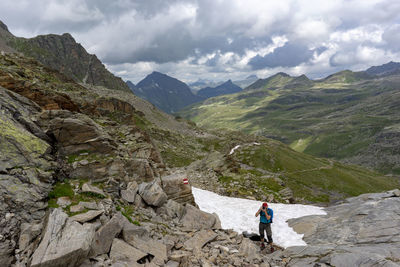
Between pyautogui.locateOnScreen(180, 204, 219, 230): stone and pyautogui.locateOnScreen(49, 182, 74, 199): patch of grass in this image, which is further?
pyautogui.locateOnScreen(180, 204, 219, 230): stone

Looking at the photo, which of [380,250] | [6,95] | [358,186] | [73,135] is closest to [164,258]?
[73,135]

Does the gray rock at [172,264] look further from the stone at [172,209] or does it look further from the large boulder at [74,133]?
the large boulder at [74,133]

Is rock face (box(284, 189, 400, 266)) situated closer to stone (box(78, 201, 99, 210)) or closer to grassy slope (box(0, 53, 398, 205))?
stone (box(78, 201, 99, 210))

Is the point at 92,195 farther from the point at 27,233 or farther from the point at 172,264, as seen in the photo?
the point at 172,264

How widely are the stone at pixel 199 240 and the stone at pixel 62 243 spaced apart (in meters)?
7.61

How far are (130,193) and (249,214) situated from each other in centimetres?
1758

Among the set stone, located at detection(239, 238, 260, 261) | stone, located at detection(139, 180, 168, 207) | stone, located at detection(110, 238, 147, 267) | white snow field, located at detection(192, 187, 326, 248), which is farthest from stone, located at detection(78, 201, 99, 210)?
white snow field, located at detection(192, 187, 326, 248)

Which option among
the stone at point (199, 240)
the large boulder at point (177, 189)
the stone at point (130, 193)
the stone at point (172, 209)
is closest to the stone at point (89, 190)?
the stone at point (130, 193)

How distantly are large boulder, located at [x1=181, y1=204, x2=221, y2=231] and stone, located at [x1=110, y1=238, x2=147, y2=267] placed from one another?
26.0 ft

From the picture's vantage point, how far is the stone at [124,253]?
13.3 metres

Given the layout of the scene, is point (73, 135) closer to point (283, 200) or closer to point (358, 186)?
point (283, 200)

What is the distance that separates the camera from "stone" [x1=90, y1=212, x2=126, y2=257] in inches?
523

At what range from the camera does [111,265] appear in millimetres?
12672

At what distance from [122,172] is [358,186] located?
590ft
